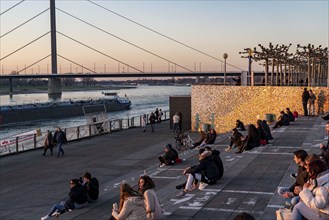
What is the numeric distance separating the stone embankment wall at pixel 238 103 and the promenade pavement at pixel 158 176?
3812 millimetres

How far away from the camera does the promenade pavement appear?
26.3 ft

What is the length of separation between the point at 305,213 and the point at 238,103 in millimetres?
22172

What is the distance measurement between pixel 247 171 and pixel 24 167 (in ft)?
33.4

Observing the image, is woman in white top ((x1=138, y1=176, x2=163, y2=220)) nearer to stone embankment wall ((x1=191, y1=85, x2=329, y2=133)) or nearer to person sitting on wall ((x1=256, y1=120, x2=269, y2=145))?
person sitting on wall ((x1=256, y1=120, x2=269, y2=145))

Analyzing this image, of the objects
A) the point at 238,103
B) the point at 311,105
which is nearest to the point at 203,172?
the point at 311,105

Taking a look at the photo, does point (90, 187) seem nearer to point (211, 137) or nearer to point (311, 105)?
point (211, 137)

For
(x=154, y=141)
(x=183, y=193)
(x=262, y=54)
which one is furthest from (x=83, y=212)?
(x=262, y=54)

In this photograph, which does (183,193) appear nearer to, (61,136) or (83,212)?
(83,212)

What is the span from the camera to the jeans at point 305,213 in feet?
16.0

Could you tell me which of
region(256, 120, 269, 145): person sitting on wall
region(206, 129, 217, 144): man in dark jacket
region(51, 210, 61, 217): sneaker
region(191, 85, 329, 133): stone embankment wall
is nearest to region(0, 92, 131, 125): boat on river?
region(191, 85, 329, 133): stone embankment wall

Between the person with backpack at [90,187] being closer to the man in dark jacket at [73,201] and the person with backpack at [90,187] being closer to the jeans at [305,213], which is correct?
the man in dark jacket at [73,201]

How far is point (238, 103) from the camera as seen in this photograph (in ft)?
88.3

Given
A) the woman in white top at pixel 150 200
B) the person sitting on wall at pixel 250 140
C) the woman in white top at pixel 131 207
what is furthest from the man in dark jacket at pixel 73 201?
the person sitting on wall at pixel 250 140

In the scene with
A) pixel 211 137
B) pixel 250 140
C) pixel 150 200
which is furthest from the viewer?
pixel 211 137
